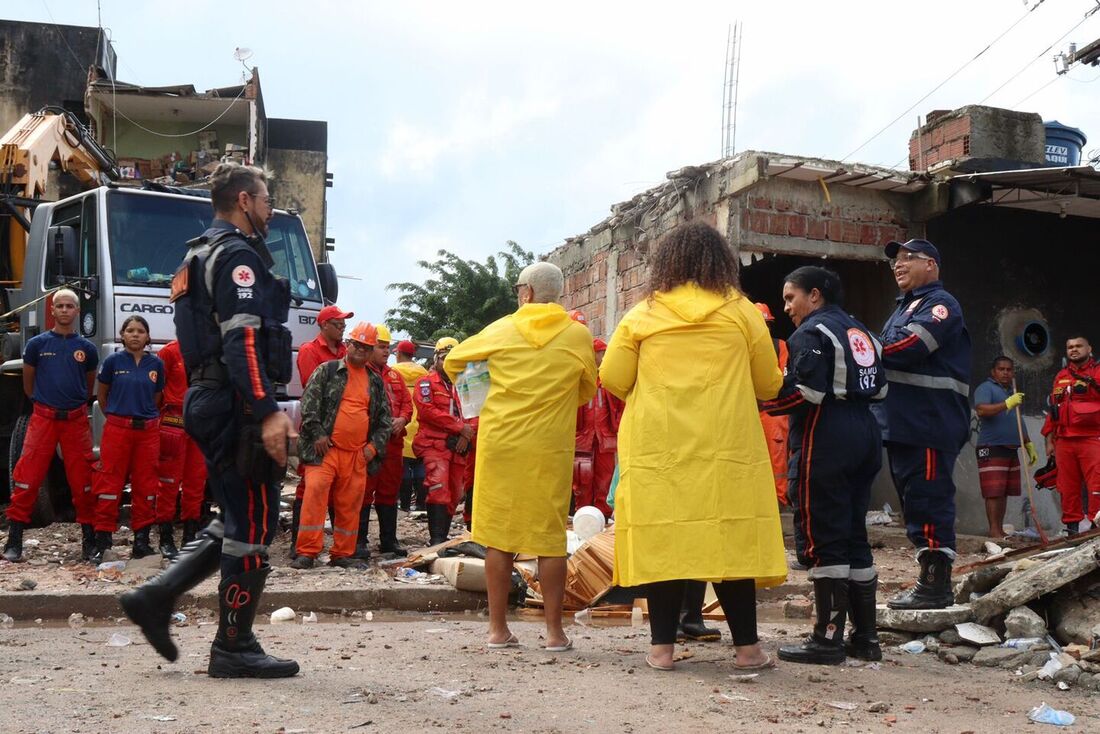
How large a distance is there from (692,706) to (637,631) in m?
1.99

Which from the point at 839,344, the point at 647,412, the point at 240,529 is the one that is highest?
the point at 839,344

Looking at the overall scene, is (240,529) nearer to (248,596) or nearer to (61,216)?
(248,596)

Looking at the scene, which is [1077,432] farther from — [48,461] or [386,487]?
[48,461]

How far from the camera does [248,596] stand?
4184 millimetres

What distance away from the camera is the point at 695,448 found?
4.37 meters

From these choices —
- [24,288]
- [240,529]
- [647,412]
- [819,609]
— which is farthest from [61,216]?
[819,609]

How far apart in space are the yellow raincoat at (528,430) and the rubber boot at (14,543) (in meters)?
4.55

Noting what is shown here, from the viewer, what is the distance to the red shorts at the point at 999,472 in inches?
408

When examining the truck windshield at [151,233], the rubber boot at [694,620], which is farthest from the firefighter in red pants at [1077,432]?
the truck windshield at [151,233]

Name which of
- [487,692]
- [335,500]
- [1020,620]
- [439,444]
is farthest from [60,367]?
[1020,620]

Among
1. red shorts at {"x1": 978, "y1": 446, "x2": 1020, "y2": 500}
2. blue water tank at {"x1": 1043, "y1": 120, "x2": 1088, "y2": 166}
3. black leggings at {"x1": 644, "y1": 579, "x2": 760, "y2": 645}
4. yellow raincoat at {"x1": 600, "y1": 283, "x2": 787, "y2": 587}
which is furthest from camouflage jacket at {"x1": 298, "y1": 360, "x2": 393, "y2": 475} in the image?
blue water tank at {"x1": 1043, "y1": 120, "x2": 1088, "y2": 166}

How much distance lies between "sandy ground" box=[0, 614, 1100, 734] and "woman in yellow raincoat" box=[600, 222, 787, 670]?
1.22 ft

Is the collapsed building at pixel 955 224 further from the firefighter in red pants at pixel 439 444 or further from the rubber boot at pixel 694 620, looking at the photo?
the rubber boot at pixel 694 620

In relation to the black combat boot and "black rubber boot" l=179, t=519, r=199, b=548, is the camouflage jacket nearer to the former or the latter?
"black rubber boot" l=179, t=519, r=199, b=548
